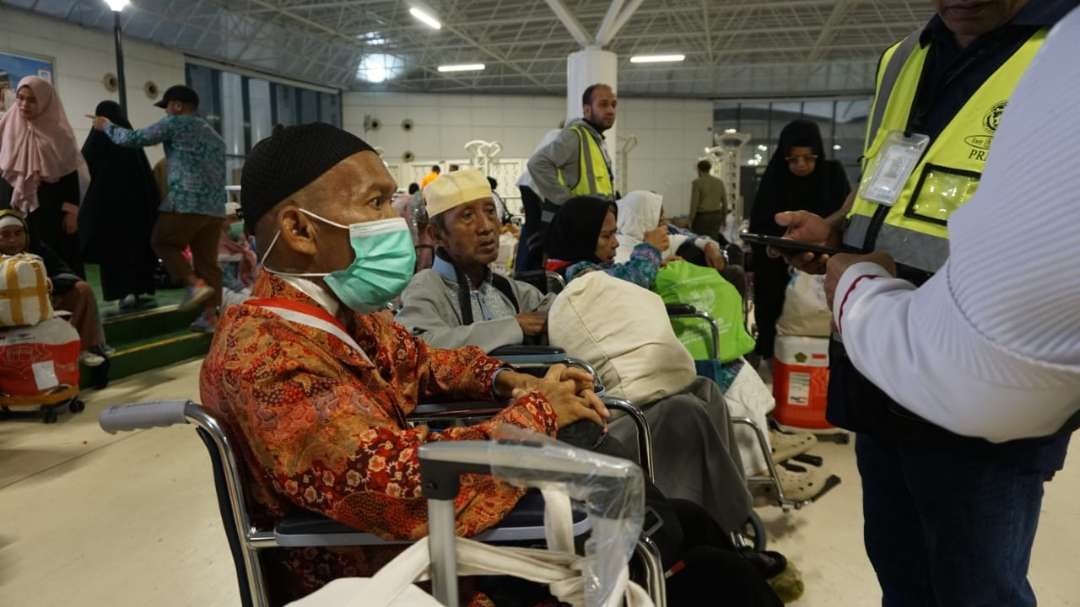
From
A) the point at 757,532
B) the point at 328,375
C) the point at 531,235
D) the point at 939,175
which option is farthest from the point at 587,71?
the point at 328,375

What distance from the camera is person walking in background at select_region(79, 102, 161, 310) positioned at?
441cm

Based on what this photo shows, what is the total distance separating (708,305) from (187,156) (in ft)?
10.7

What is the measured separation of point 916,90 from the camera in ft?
3.50

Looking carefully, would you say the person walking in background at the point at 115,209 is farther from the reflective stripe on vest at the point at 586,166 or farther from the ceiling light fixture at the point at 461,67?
the ceiling light fixture at the point at 461,67

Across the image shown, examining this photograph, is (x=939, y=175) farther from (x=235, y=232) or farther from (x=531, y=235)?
(x=235, y=232)

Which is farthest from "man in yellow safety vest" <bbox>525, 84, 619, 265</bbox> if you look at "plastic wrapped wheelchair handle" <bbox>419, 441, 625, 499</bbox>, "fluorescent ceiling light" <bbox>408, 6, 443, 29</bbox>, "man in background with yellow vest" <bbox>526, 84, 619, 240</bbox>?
"fluorescent ceiling light" <bbox>408, 6, 443, 29</bbox>

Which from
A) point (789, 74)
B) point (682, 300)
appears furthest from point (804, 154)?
point (789, 74)

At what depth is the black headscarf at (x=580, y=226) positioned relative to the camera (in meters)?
2.72

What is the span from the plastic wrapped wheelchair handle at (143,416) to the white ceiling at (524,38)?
26.9ft

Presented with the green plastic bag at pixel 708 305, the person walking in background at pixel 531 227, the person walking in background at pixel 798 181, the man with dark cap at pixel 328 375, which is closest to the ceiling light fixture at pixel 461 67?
the person walking in background at pixel 531 227

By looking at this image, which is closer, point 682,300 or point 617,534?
point 617,534

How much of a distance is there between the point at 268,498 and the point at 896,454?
0.99 metres

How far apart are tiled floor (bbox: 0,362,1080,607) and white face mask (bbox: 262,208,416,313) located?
4.07 ft

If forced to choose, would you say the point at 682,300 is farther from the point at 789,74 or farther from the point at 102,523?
the point at 789,74
